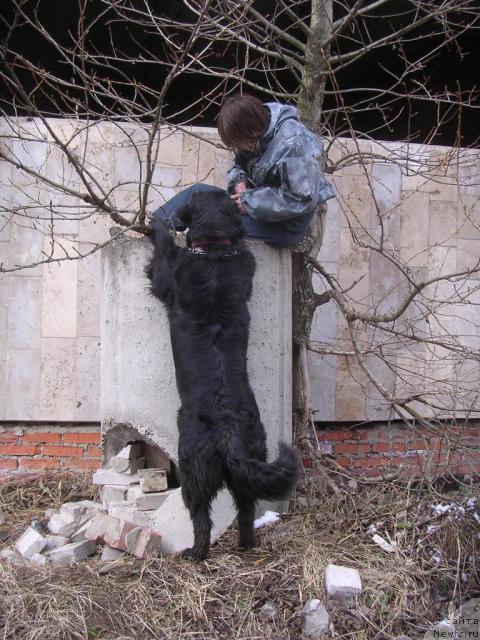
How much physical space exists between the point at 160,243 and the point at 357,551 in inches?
74.5

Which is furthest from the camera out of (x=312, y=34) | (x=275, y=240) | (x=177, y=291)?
(x=312, y=34)

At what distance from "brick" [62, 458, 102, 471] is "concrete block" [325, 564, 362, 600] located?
94.7 inches

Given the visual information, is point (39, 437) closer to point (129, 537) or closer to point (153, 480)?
point (153, 480)

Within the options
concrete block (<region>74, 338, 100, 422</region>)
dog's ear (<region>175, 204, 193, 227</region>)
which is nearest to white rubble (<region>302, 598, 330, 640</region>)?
dog's ear (<region>175, 204, 193, 227</region>)

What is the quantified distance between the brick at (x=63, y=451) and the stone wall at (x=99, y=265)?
0.27m

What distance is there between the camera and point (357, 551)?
356 centimetres

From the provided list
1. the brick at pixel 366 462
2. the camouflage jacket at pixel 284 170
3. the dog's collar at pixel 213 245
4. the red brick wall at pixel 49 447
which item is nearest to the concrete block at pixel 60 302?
the red brick wall at pixel 49 447

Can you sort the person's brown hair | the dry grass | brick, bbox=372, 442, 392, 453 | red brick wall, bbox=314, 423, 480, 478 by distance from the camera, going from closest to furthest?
the dry grass, the person's brown hair, red brick wall, bbox=314, 423, 480, 478, brick, bbox=372, 442, 392, 453

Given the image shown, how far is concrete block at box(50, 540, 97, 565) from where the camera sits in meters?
3.45

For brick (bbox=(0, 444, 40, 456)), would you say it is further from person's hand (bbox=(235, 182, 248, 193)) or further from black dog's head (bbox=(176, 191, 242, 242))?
person's hand (bbox=(235, 182, 248, 193))

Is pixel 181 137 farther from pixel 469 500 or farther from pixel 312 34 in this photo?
pixel 469 500

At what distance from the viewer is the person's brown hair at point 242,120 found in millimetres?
3436

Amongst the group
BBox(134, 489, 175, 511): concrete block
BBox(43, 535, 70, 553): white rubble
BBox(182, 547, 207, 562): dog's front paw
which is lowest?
BBox(43, 535, 70, 553): white rubble

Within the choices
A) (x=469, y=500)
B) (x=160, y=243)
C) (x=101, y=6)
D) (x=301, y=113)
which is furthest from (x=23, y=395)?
(x=101, y=6)
